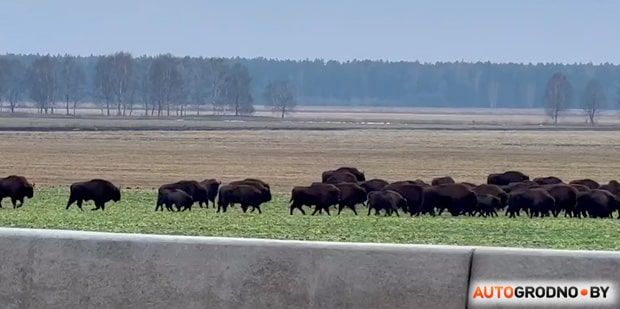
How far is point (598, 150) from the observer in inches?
3423

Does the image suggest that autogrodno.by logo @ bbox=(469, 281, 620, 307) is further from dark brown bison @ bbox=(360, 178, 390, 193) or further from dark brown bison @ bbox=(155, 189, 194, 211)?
dark brown bison @ bbox=(360, 178, 390, 193)

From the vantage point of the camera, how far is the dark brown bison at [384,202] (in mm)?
31516

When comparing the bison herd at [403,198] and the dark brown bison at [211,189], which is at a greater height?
the bison herd at [403,198]

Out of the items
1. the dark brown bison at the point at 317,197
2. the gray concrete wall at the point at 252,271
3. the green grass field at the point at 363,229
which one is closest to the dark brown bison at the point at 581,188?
the dark brown bison at the point at 317,197

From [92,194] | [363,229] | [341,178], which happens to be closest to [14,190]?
[92,194]

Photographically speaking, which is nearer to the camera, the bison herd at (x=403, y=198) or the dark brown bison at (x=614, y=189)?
the bison herd at (x=403, y=198)

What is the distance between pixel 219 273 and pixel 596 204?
2548 cm

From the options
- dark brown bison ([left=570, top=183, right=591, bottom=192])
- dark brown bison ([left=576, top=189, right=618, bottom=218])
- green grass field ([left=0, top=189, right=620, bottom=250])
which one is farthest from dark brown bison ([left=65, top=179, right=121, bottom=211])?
dark brown bison ([left=570, top=183, right=591, bottom=192])

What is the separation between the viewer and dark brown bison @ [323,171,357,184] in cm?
3831

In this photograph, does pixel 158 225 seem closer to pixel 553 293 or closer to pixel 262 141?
pixel 553 293

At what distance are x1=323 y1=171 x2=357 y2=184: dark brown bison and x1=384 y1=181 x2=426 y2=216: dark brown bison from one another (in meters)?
4.44

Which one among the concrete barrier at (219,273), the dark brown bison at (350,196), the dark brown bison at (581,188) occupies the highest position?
the concrete barrier at (219,273)

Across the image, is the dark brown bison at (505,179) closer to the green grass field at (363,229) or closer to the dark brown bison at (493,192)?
the dark brown bison at (493,192)

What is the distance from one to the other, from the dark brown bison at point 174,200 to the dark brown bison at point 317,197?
2622 millimetres
